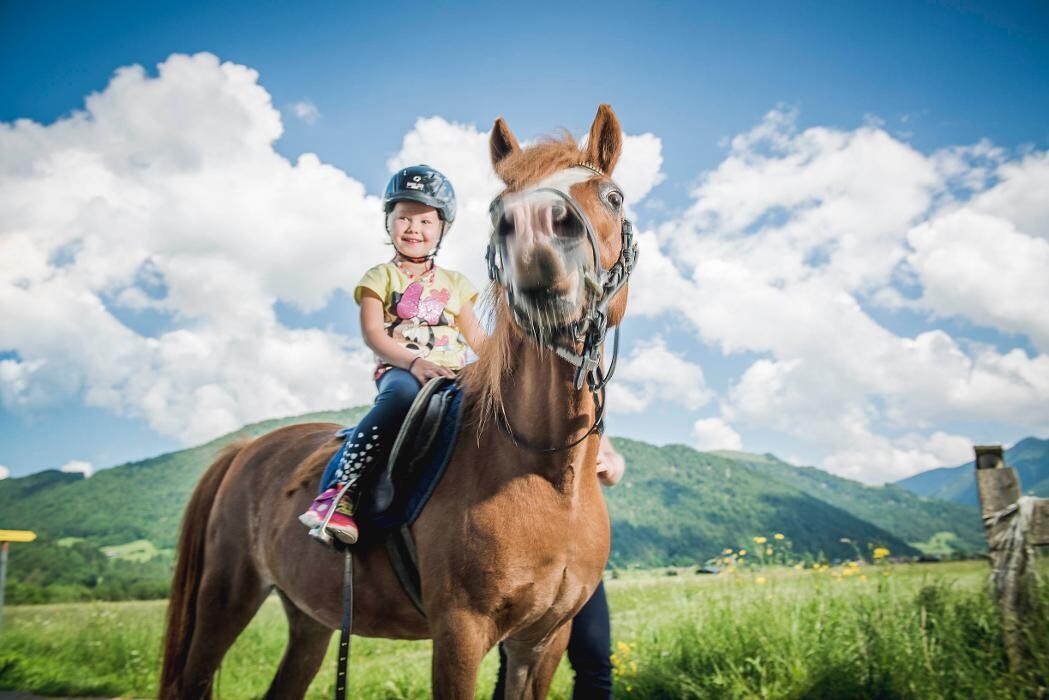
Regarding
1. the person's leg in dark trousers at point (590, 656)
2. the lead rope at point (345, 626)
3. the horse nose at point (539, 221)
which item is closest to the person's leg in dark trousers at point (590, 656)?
the person's leg in dark trousers at point (590, 656)

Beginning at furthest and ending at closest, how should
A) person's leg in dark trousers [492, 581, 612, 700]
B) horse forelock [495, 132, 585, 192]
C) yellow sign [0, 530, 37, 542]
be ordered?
yellow sign [0, 530, 37, 542]
person's leg in dark trousers [492, 581, 612, 700]
horse forelock [495, 132, 585, 192]

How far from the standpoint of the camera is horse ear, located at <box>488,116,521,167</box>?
2449 mm

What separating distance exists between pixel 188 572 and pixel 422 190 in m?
2.92

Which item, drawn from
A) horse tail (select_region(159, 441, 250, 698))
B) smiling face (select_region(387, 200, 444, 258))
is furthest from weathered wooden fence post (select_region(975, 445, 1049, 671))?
horse tail (select_region(159, 441, 250, 698))

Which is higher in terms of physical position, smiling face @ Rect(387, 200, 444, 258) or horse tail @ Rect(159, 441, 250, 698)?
smiling face @ Rect(387, 200, 444, 258)

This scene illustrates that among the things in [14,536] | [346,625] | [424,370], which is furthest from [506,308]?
[14,536]

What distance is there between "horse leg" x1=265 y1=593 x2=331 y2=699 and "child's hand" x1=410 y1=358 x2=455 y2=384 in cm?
198

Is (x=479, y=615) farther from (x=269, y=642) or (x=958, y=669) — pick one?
(x=269, y=642)

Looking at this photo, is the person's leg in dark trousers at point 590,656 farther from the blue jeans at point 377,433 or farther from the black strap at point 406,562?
the blue jeans at point 377,433

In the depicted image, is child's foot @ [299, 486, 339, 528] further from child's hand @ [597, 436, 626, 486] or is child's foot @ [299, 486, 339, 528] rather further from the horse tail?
the horse tail

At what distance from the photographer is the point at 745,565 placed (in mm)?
6328

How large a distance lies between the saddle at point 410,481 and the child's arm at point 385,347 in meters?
0.16

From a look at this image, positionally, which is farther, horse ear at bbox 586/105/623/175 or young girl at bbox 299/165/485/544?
young girl at bbox 299/165/485/544

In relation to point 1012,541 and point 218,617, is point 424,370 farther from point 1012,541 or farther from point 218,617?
point 1012,541
